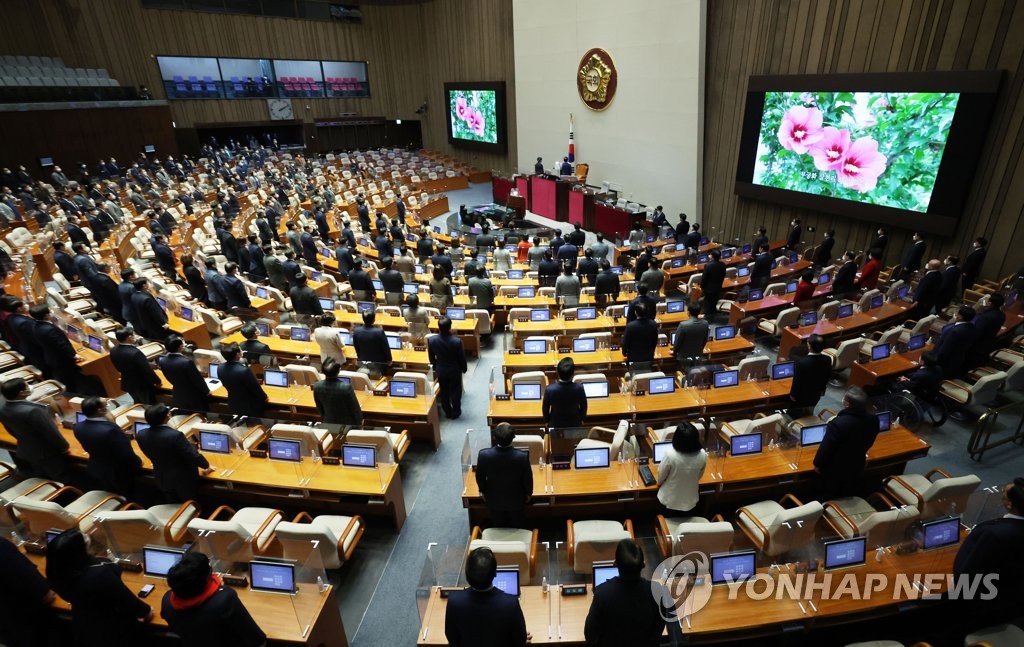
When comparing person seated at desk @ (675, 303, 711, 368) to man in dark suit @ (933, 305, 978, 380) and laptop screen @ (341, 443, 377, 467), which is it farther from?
laptop screen @ (341, 443, 377, 467)

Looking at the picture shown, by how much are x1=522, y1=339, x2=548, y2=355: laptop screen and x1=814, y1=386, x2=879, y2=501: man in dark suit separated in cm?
361

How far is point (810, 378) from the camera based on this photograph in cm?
562

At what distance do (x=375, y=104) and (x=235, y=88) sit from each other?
7.23 m

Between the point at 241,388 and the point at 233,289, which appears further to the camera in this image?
the point at 233,289

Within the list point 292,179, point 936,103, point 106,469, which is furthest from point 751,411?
point 292,179

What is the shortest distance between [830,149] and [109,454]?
1359 centimetres

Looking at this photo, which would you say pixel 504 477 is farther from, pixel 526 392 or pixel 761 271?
pixel 761 271

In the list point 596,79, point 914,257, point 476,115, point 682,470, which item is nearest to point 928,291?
point 914,257

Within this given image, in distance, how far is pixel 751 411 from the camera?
20.3ft

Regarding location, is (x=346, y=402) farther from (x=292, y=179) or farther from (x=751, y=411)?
(x=292, y=179)

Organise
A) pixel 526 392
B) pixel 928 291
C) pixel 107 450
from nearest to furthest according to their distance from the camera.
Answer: pixel 107 450, pixel 526 392, pixel 928 291

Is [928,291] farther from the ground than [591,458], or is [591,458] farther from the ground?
[928,291]

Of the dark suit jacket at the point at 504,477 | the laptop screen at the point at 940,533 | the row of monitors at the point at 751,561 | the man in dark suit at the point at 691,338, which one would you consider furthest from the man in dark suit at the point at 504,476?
the man in dark suit at the point at 691,338

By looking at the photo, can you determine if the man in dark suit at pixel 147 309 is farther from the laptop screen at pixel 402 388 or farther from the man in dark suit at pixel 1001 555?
the man in dark suit at pixel 1001 555
